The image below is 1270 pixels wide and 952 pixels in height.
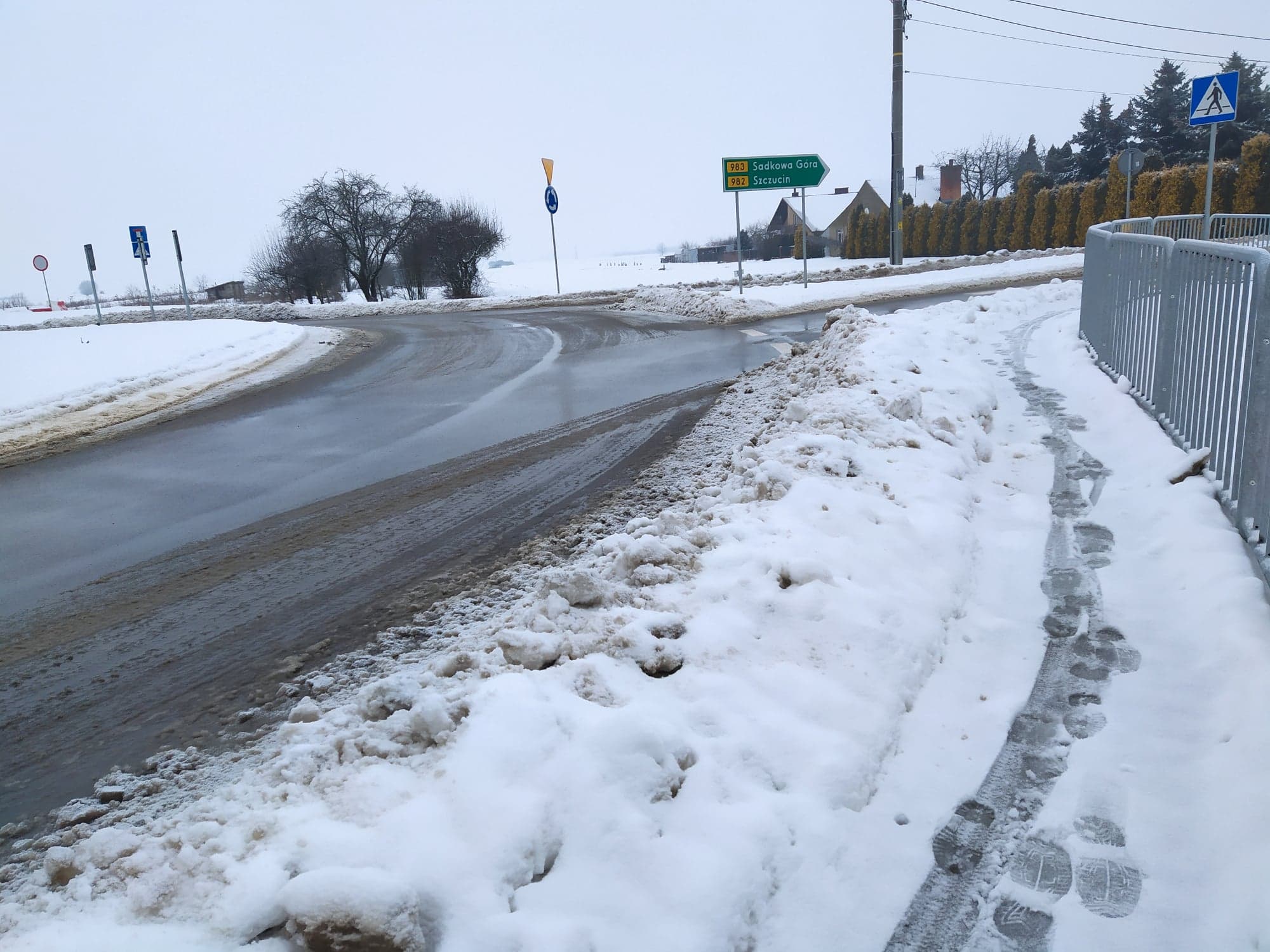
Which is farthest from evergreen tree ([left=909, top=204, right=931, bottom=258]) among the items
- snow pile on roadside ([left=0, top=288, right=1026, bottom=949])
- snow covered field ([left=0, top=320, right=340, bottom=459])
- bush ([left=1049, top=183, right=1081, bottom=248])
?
snow pile on roadside ([left=0, top=288, right=1026, bottom=949])

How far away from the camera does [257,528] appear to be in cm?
629

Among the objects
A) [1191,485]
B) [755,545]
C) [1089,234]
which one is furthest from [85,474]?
[1089,234]

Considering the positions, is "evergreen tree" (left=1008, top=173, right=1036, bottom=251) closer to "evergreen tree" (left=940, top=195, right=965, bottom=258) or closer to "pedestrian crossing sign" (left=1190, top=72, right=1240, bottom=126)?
"evergreen tree" (left=940, top=195, right=965, bottom=258)

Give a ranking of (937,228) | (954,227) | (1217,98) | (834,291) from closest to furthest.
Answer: (1217,98)
(834,291)
(954,227)
(937,228)

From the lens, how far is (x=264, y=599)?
4.96 m

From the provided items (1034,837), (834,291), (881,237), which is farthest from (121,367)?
(881,237)

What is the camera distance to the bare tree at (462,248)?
41.6 m

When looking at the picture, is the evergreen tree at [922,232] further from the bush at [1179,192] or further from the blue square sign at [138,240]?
the blue square sign at [138,240]

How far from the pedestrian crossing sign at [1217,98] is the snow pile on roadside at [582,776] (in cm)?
1255

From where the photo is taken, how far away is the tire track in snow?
2.54 meters

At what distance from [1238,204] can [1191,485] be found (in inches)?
1257

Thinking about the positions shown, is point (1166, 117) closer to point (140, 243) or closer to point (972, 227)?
point (972, 227)

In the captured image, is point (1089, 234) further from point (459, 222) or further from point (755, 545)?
point (459, 222)

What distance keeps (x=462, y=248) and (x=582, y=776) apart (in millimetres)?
41416
